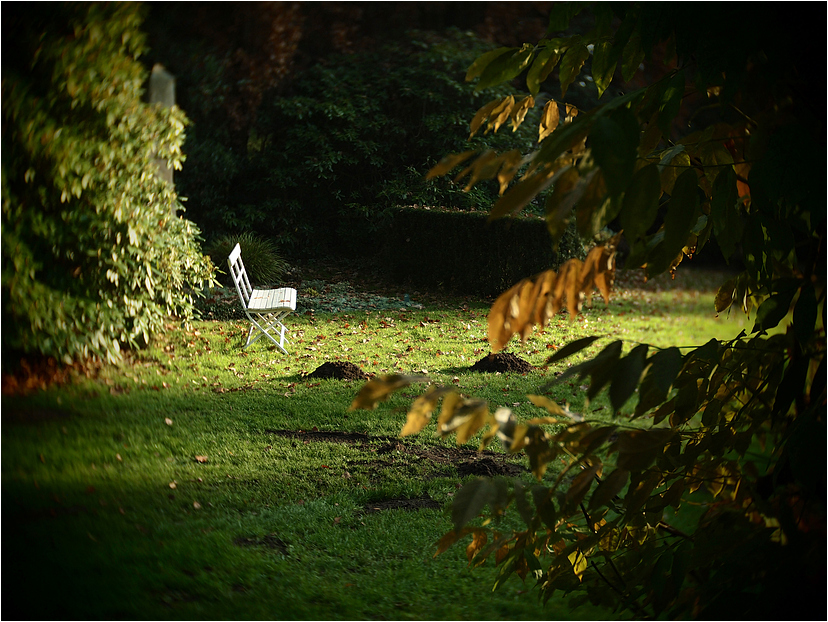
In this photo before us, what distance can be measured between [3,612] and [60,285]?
0.73 metres

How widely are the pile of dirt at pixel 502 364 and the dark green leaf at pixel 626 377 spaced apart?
1.27 meters

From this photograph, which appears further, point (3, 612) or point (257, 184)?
point (257, 184)

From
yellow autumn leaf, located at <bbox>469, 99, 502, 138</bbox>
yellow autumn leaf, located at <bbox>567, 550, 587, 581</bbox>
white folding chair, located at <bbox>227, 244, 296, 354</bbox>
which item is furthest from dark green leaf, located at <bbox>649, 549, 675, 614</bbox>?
white folding chair, located at <bbox>227, 244, 296, 354</bbox>

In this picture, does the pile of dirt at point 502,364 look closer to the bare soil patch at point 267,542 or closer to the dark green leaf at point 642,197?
the bare soil patch at point 267,542

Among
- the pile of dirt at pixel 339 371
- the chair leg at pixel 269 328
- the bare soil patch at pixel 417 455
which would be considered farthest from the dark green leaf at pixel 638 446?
the chair leg at pixel 269 328

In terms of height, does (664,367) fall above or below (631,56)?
below

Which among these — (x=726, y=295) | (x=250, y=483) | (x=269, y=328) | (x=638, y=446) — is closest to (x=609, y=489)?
(x=638, y=446)

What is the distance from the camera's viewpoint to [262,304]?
1909mm

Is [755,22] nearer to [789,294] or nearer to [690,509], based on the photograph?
[789,294]

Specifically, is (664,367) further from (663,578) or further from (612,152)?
(663,578)

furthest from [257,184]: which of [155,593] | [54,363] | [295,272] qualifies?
[155,593]

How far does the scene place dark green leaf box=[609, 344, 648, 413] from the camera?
69 centimetres

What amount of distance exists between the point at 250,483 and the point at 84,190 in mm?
877

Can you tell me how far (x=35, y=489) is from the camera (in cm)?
133
